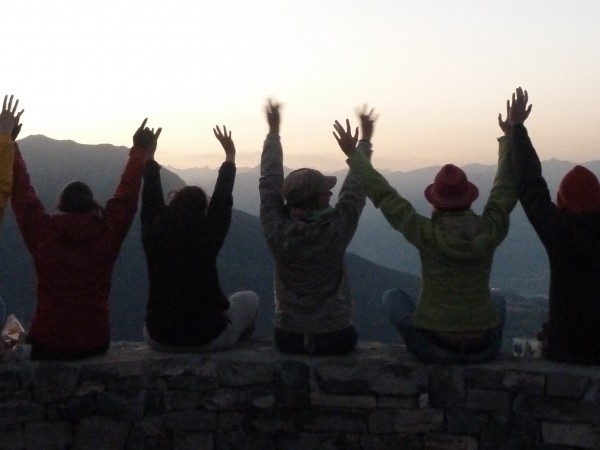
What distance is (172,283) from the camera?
→ 5.93 metres

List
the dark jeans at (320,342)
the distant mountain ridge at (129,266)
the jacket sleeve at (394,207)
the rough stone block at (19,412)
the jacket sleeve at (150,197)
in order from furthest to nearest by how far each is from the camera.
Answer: the distant mountain ridge at (129,266) → the jacket sleeve at (150,197) → the dark jeans at (320,342) → the rough stone block at (19,412) → the jacket sleeve at (394,207)

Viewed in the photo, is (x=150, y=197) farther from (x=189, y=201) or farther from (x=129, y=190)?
(x=189, y=201)

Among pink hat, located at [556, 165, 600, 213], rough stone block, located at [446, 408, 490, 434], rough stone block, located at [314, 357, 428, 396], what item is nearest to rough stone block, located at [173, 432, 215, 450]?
rough stone block, located at [314, 357, 428, 396]

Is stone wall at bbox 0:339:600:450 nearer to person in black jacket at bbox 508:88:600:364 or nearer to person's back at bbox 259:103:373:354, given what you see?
person's back at bbox 259:103:373:354

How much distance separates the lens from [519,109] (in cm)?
583

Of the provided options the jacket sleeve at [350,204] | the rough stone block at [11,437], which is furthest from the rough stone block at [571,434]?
the rough stone block at [11,437]

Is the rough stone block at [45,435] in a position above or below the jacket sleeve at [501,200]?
below

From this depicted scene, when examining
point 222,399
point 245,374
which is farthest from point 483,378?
point 222,399

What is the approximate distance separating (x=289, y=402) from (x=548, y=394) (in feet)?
5.83

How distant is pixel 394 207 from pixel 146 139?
210 centimetres

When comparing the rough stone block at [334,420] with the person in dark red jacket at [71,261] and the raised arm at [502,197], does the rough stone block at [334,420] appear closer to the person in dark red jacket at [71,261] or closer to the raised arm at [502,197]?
the raised arm at [502,197]

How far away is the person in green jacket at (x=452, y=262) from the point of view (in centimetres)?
548

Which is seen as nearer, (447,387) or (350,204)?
(447,387)

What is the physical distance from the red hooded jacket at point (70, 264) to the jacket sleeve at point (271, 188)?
1011mm
